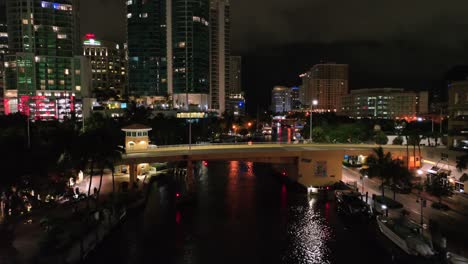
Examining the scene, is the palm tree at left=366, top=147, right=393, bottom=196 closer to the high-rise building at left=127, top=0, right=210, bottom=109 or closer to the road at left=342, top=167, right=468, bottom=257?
the road at left=342, top=167, right=468, bottom=257

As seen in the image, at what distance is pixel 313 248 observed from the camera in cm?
3800

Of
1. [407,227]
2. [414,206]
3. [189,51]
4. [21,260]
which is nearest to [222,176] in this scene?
[414,206]

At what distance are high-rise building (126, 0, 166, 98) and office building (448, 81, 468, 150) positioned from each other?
145 m

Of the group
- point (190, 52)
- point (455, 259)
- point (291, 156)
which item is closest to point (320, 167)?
point (291, 156)

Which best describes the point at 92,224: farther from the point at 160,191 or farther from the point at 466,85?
the point at 466,85

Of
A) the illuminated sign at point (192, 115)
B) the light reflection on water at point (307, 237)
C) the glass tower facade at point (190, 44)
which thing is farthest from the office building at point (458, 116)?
the glass tower facade at point (190, 44)

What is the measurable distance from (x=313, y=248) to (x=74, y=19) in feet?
543

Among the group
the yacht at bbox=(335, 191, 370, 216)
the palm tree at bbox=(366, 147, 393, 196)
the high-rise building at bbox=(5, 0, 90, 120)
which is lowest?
the yacht at bbox=(335, 191, 370, 216)

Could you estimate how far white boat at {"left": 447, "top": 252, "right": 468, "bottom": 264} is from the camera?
29.8 metres

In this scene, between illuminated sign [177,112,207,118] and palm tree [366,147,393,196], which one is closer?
palm tree [366,147,393,196]

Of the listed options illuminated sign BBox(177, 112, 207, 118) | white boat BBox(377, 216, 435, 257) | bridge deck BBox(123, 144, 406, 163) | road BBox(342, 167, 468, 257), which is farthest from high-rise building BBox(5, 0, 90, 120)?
white boat BBox(377, 216, 435, 257)

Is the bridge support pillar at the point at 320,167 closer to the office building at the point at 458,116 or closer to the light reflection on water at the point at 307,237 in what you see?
the light reflection on water at the point at 307,237

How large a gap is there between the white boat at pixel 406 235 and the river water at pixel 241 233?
1.60m

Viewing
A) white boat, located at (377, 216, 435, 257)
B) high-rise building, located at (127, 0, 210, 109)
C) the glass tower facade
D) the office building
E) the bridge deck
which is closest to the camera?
white boat, located at (377, 216, 435, 257)
